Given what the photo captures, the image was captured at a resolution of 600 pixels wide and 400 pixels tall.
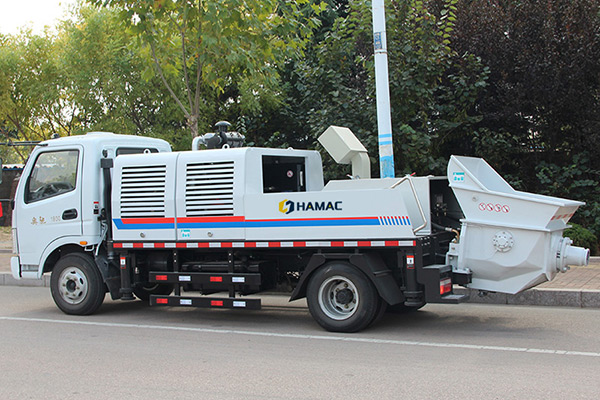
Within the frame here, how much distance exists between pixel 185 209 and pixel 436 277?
3.27m

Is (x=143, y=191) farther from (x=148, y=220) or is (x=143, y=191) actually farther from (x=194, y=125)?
(x=194, y=125)

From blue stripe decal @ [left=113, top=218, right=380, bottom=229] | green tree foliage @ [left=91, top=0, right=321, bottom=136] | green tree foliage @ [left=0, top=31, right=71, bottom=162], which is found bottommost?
blue stripe decal @ [left=113, top=218, right=380, bottom=229]

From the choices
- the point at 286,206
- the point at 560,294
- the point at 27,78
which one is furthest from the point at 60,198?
the point at 27,78

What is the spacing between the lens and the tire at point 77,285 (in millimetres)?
9070

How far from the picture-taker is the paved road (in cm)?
538

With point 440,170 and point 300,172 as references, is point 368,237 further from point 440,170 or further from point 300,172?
point 440,170

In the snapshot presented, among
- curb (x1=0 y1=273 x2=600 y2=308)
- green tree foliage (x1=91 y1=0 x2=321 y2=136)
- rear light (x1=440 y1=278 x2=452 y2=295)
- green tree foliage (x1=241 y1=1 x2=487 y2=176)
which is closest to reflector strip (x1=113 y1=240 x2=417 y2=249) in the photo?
rear light (x1=440 y1=278 x2=452 y2=295)

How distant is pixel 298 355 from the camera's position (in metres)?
6.61

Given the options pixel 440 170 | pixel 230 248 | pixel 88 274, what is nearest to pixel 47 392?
pixel 230 248

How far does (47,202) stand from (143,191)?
169 cm

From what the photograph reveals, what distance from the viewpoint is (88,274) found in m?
9.07

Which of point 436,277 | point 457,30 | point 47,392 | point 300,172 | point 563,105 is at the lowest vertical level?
point 47,392

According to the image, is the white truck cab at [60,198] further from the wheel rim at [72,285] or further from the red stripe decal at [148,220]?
the red stripe decal at [148,220]

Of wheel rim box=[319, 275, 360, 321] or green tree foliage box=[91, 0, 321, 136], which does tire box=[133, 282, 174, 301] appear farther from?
green tree foliage box=[91, 0, 321, 136]
